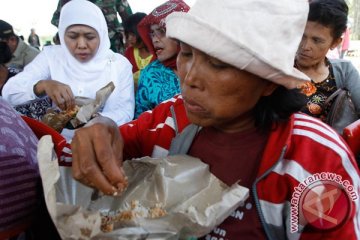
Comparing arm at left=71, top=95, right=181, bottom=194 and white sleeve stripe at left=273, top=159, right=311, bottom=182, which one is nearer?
arm at left=71, top=95, right=181, bottom=194

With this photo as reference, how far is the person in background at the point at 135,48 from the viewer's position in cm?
389

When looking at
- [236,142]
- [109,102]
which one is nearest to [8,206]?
[236,142]

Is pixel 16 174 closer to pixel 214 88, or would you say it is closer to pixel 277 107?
pixel 214 88

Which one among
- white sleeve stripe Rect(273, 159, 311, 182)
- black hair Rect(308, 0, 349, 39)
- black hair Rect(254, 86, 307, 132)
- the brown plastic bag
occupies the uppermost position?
black hair Rect(308, 0, 349, 39)

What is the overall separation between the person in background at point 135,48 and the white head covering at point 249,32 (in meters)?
2.66

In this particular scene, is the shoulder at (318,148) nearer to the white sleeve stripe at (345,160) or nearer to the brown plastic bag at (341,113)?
the white sleeve stripe at (345,160)

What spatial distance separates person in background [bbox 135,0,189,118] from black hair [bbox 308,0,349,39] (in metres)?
0.84

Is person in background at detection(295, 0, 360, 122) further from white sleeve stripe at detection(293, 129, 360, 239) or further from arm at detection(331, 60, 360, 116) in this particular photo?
white sleeve stripe at detection(293, 129, 360, 239)

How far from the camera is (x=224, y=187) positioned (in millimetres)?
1052

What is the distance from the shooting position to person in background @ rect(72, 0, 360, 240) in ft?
3.19

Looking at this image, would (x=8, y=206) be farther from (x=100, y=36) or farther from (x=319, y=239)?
(x=100, y=36)

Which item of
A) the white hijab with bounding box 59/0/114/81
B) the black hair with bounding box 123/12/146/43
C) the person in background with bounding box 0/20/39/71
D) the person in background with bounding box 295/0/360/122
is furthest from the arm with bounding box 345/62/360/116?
the person in background with bounding box 0/20/39/71

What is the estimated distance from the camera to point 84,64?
8.96ft

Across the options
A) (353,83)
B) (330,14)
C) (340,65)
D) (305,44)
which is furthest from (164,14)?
(353,83)
